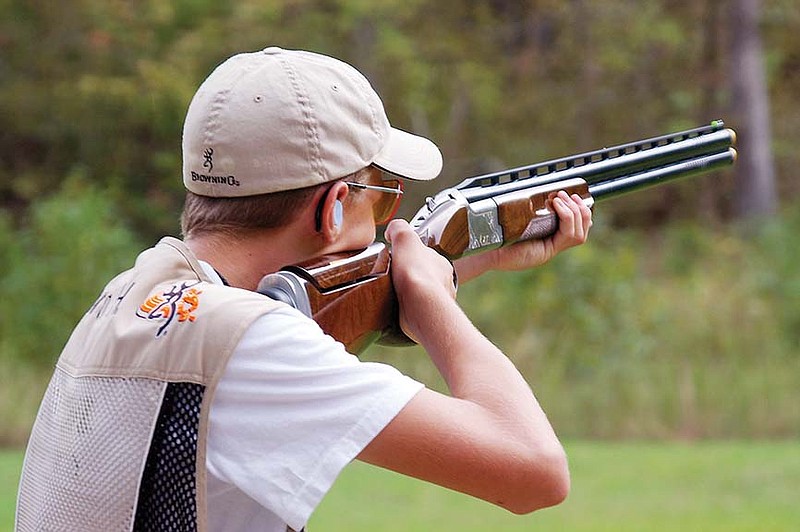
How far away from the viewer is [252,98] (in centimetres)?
216

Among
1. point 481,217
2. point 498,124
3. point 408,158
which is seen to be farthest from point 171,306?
point 498,124

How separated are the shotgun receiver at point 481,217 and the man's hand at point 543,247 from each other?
0.02m

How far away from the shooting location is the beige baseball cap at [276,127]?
215cm

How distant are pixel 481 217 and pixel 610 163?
473 millimetres

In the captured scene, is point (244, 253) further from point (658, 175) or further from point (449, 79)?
point (449, 79)

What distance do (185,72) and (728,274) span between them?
8.09 metres

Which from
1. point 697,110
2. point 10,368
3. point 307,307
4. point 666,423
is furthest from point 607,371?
point 697,110

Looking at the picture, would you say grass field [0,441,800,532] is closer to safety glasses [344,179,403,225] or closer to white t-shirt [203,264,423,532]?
safety glasses [344,179,403,225]

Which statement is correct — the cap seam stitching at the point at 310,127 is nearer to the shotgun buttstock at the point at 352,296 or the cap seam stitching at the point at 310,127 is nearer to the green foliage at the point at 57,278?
the shotgun buttstock at the point at 352,296

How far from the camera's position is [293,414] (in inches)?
74.2

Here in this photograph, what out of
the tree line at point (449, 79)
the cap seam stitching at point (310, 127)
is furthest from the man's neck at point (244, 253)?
the tree line at point (449, 79)

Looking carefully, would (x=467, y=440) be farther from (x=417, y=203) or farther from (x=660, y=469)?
(x=417, y=203)

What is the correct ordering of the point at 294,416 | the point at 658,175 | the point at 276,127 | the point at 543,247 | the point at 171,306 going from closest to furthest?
the point at 294,416, the point at 171,306, the point at 276,127, the point at 543,247, the point at 658,175

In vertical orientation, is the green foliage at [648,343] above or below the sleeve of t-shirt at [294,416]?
below
